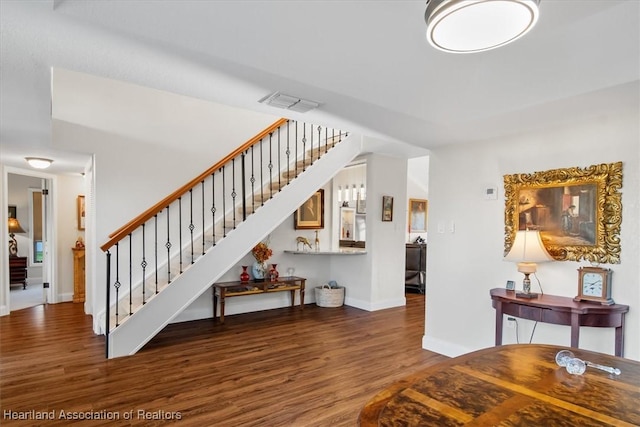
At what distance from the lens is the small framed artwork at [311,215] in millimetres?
5941

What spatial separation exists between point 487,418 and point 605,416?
0.36 meters

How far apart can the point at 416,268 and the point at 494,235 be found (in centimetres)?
384

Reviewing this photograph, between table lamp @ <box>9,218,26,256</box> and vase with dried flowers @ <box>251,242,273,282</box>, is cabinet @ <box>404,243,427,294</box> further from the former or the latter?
table lamp @ <box>9,218,26,256</box>

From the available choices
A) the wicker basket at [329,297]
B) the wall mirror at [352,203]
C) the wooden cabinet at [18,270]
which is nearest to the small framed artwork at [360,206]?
the wall mirror at [352,203]

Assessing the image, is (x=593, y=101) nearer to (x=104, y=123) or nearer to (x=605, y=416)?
(x=605, y=416)

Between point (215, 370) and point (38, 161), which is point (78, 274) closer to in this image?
point (38, 161)

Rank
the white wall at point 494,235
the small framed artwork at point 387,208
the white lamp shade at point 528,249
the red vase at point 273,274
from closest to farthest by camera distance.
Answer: the white wall at point 494,235
the white lamp shade at point 528,249
the red vase at point 273,274
the small framed artwork at point 387,208

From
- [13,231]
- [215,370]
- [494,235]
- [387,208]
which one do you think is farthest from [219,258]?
[13,231]

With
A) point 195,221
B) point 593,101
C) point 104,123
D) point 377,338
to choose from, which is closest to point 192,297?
point 195,221

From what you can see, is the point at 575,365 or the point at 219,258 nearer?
the point at 575,365

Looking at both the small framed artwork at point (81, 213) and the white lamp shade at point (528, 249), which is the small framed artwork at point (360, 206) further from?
the small framed artwork at point (81, 213)

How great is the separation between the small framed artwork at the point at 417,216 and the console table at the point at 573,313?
6.27 m

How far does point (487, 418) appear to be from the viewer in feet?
3.53

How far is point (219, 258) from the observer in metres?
4.11
